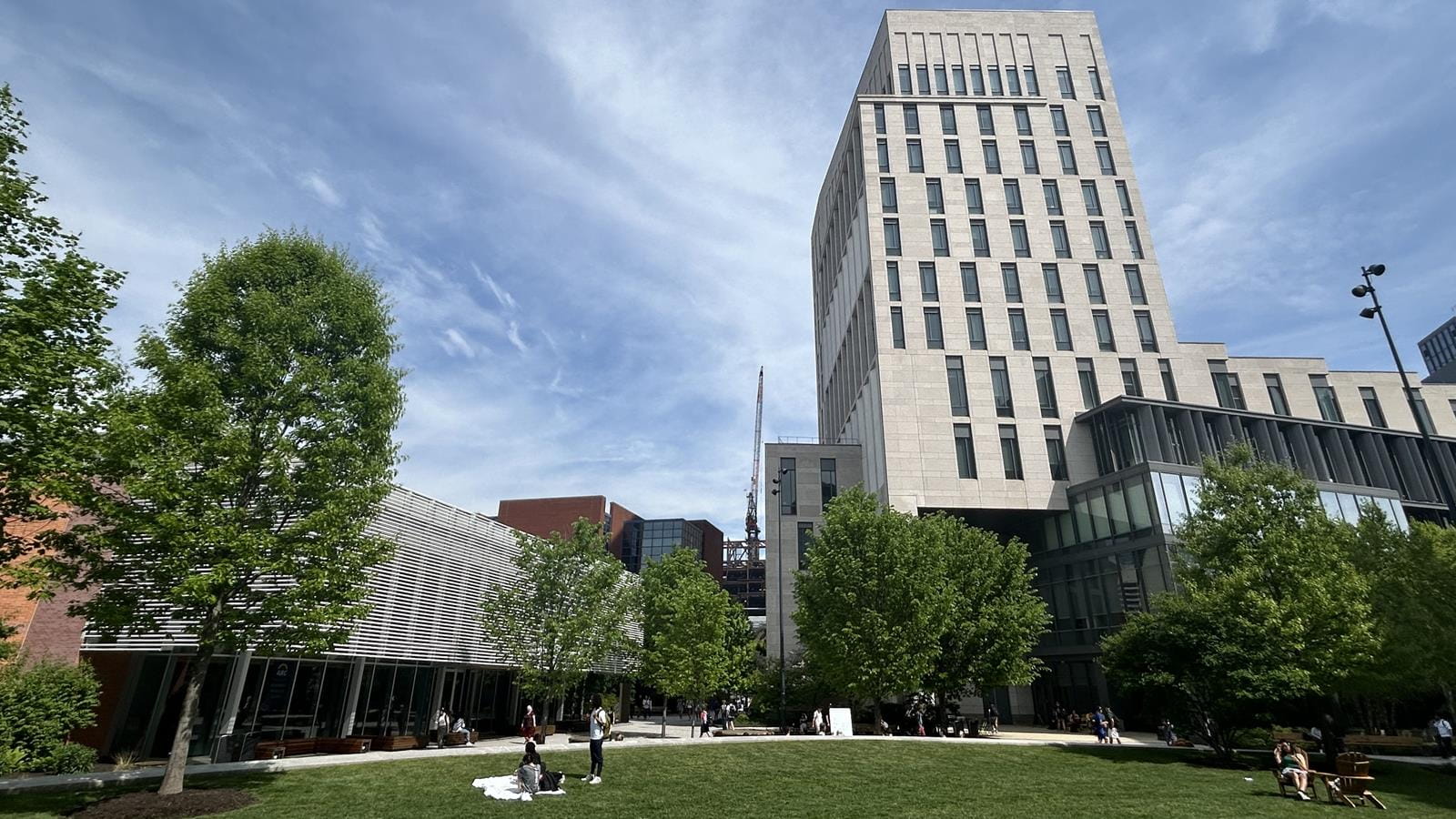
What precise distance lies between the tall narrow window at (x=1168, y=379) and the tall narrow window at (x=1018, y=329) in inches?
408

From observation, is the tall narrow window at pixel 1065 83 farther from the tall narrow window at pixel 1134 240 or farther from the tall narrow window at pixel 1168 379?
the tall narrow window at pixel 1168 379

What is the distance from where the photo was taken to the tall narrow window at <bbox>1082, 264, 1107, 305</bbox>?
55781 mm

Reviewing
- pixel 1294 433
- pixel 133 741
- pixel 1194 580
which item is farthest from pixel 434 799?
pixel 1294 433

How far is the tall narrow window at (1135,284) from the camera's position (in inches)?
2203

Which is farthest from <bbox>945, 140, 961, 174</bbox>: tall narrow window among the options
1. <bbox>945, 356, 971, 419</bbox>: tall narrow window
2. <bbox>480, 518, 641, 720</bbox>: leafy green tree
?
<bbox>480, 518, 641, 720</bbox>: leafy green tree

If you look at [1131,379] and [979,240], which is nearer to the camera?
[1131,379]

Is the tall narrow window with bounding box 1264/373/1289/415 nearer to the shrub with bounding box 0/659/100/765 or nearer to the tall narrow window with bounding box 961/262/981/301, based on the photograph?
the tall narrow window with bounding box 961/262/981/301

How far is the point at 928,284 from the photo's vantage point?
56906mm

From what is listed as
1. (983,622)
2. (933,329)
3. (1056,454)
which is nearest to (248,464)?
(983,622)

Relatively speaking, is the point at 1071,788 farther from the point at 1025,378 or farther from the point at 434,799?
the point at 1025,378

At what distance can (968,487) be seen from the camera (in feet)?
163

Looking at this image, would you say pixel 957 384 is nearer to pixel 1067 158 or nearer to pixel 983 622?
pixel 983 622

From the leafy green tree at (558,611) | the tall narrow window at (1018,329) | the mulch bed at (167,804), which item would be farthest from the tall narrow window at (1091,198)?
the mulch bed at (167,804)

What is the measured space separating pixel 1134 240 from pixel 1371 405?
89.3ft
